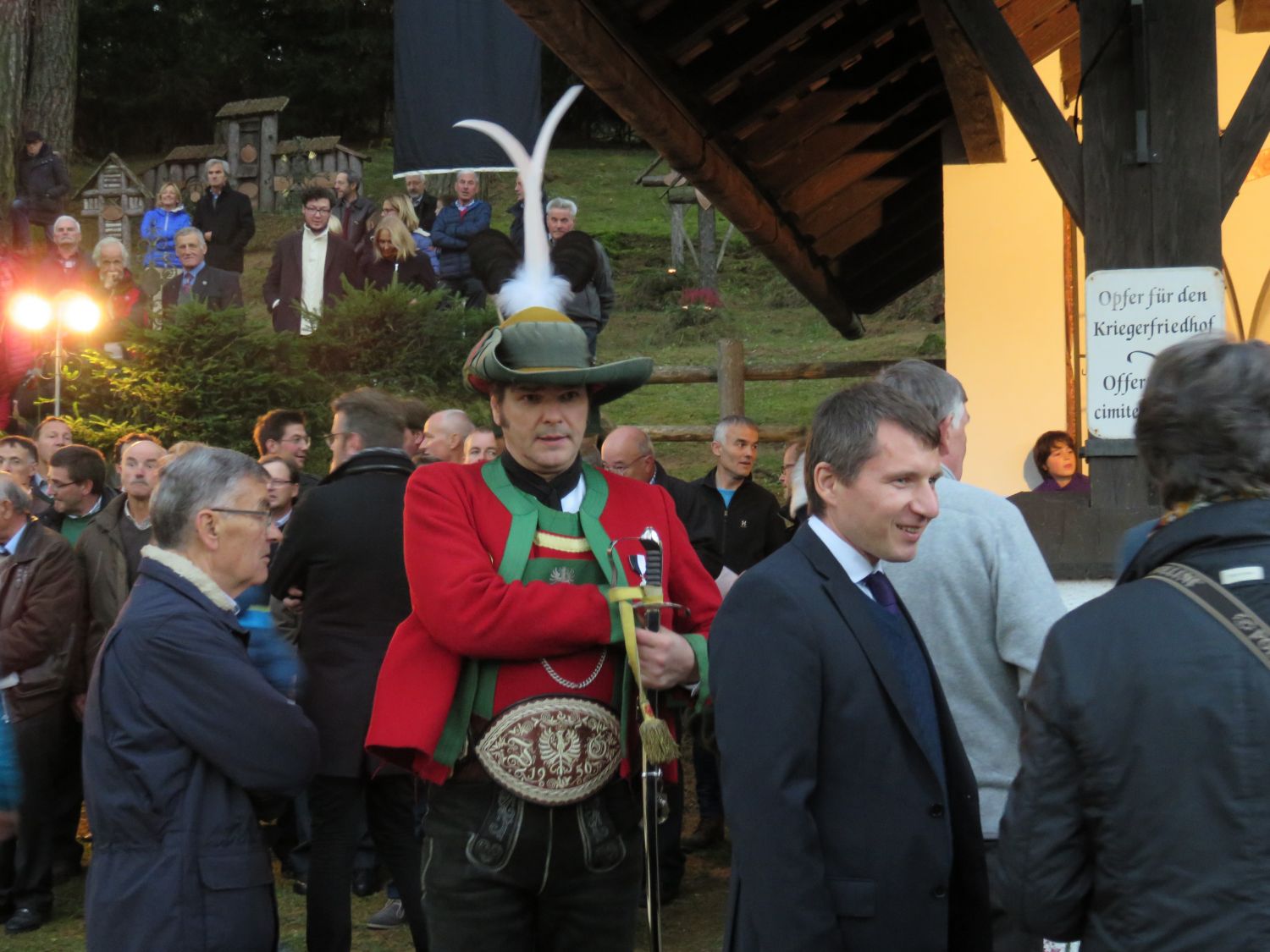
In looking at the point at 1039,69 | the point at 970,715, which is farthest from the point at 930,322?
the point at 970,715

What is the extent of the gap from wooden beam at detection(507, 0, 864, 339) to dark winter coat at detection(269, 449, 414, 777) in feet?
5.38

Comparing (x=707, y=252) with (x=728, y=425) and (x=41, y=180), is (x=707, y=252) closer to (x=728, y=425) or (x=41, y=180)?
(x=41, y=180)

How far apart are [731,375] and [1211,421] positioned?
391 inches

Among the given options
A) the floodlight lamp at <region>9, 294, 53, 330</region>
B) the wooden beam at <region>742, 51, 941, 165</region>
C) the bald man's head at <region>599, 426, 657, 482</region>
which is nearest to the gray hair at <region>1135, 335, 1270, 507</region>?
the bald man's head at <region>599, 426, 657, 482</region>

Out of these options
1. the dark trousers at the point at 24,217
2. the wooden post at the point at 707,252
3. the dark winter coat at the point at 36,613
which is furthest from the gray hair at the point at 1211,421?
the wooden post at the point at 707,252

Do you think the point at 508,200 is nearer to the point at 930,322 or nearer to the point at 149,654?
the point at 930,322

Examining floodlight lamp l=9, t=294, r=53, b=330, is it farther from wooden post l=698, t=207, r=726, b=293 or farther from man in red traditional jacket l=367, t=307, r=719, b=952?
wooden post l=698, t=207, r=726, b=293

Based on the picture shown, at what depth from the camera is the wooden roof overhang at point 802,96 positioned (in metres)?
5.89

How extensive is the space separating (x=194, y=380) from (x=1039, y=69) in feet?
19.6

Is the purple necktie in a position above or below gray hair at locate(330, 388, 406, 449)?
below

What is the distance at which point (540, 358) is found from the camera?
3.46m

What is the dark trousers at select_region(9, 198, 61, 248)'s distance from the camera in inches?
605

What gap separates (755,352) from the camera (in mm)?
21406

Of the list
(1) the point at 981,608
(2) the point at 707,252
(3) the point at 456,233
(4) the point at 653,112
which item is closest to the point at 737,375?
(3) the point at 456,233
